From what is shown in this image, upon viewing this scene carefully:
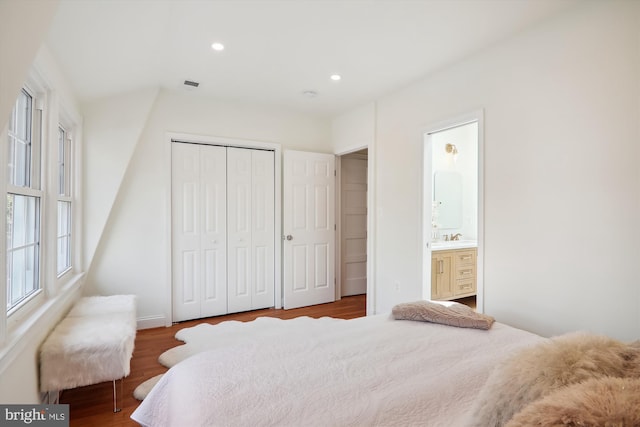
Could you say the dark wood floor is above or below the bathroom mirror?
below

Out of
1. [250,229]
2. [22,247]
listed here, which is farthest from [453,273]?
[22,247]

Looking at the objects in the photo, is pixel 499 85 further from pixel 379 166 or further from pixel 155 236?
pixel 155 236

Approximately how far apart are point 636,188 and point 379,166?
2270 mm

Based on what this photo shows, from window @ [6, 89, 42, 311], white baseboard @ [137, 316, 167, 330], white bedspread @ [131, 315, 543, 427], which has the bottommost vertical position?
white baseboard @ [137, 316, 167, 330]

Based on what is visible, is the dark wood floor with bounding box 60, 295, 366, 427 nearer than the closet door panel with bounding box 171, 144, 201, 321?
Yes

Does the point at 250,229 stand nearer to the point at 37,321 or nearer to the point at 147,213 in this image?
the point at 147,213

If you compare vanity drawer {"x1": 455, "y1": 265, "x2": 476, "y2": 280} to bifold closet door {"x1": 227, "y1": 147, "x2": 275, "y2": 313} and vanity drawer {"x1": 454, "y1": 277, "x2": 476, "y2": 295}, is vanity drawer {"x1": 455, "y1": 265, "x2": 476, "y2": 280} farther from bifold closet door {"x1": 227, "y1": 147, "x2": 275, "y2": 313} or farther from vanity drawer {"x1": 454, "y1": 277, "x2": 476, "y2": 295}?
bifold closet door {"x1": 227, "y1": 147, "x2": 275, "y2": 313}

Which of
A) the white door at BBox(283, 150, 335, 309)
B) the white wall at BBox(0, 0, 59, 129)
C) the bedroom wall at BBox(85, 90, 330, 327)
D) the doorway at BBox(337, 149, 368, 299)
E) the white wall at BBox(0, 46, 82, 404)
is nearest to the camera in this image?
the white wall at BBox(0, 0, 59, 129)

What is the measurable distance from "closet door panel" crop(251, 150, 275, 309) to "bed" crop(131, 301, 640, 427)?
Result: 2371mm

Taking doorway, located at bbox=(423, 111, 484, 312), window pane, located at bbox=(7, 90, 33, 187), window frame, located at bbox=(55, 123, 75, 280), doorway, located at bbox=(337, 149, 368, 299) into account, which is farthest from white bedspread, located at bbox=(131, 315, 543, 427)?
doorway, located at bbox=(337, 149, 368, 299)

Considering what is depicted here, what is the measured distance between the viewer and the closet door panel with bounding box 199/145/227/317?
152 inches

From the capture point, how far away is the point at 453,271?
409 centimetres

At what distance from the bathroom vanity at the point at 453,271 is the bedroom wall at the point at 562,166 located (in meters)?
1.20

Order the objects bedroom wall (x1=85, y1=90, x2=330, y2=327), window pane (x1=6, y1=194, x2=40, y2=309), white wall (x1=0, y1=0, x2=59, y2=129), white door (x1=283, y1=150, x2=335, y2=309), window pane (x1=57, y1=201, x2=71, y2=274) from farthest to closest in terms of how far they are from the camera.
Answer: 1. white door (x1=283, y1=150, x2=335, y2=309)
2. bedroom wall (x1=85, y1=90, x2=330, y2=327)
3. window pane (x1=57, y1=201, x2=71, y2=274)
4. window pane (x1=6, y1=194, x2=40, y2=309)
5. white wall (x1=0, y1=0, x2=59, y2=129)
